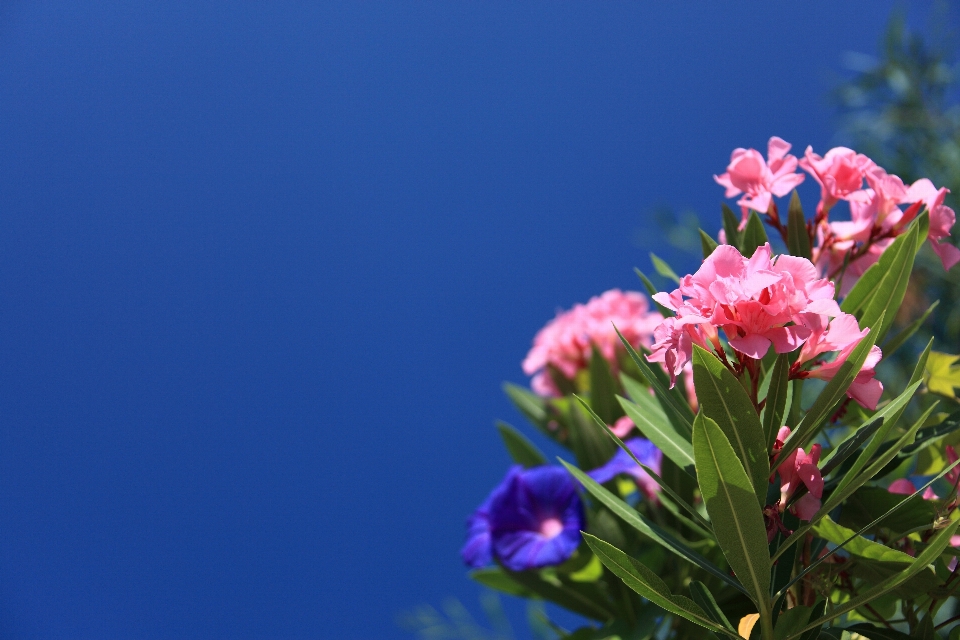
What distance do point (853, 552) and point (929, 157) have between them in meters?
2.81

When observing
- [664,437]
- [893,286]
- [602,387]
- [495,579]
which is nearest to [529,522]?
[495,579]

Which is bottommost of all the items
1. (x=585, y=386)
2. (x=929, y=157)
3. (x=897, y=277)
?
(x=897, y=277)

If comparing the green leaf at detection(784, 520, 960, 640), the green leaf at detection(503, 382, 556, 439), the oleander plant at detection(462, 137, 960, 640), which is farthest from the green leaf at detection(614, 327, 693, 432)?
the green leaf at detection(503, 382, 556, 439)

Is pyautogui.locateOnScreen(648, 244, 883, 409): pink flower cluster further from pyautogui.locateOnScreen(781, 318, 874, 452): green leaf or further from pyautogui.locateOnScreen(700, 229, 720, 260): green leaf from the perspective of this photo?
pyautogui.locateOnScreen(700, 229, 720, 260): green leaf

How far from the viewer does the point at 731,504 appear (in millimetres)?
559

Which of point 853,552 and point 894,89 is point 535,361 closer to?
point 853,552

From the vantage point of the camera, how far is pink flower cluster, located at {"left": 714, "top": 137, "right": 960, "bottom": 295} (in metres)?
0.84

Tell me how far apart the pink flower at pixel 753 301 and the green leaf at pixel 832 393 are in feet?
0.12

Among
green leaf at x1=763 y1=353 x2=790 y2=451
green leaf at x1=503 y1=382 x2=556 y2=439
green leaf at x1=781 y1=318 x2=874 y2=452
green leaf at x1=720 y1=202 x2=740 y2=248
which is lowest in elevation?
green leaf at x1=781 y1=318 x2=874 y2=452

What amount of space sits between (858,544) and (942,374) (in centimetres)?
36

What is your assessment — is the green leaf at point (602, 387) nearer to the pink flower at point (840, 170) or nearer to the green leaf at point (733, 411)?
the pink flower at point (840, 170)

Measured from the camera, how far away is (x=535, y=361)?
165cm

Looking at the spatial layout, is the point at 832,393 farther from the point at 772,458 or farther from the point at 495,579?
the point at 495,579

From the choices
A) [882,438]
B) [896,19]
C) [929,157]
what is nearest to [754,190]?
[882,438]
